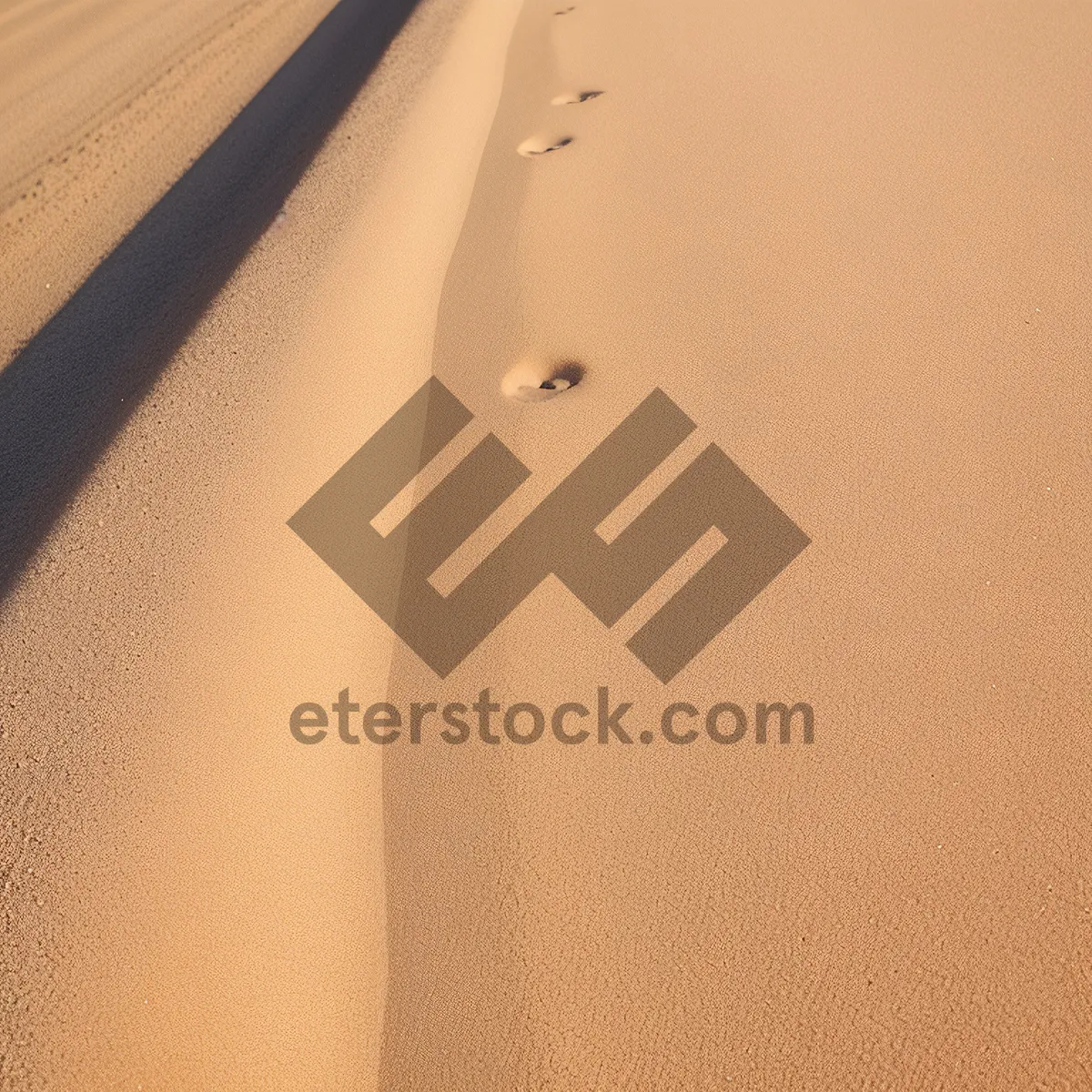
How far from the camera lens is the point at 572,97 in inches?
191

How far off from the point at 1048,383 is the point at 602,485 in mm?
1457

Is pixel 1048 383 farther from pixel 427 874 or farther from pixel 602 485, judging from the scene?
pixel 427 874

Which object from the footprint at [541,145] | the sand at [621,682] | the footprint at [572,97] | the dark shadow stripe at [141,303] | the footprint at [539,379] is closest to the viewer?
the sand at [621,682]

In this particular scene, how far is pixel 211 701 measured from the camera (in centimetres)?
233

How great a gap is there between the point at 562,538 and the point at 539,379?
872 mm

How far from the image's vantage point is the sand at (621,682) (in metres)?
1.73

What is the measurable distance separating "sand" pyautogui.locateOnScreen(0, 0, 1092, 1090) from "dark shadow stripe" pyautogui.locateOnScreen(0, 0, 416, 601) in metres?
0.10

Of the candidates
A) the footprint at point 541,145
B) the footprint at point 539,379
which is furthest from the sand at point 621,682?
the footprint at point 541,145

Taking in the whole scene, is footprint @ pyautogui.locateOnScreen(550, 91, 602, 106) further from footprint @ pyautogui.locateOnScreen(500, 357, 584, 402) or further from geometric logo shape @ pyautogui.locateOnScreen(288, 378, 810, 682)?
geometric logo shape @ pyautogui.locateOnScreen(288, 378, 810, 682)

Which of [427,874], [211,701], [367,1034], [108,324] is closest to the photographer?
[367,1034]

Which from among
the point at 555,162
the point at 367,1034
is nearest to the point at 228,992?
the point at 367,1034

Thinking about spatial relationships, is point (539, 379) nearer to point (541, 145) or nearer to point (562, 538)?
point (562, 538)

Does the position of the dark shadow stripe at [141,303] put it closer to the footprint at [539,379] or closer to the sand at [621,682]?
the sand at [621,682]

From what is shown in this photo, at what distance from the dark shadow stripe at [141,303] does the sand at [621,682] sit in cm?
10
